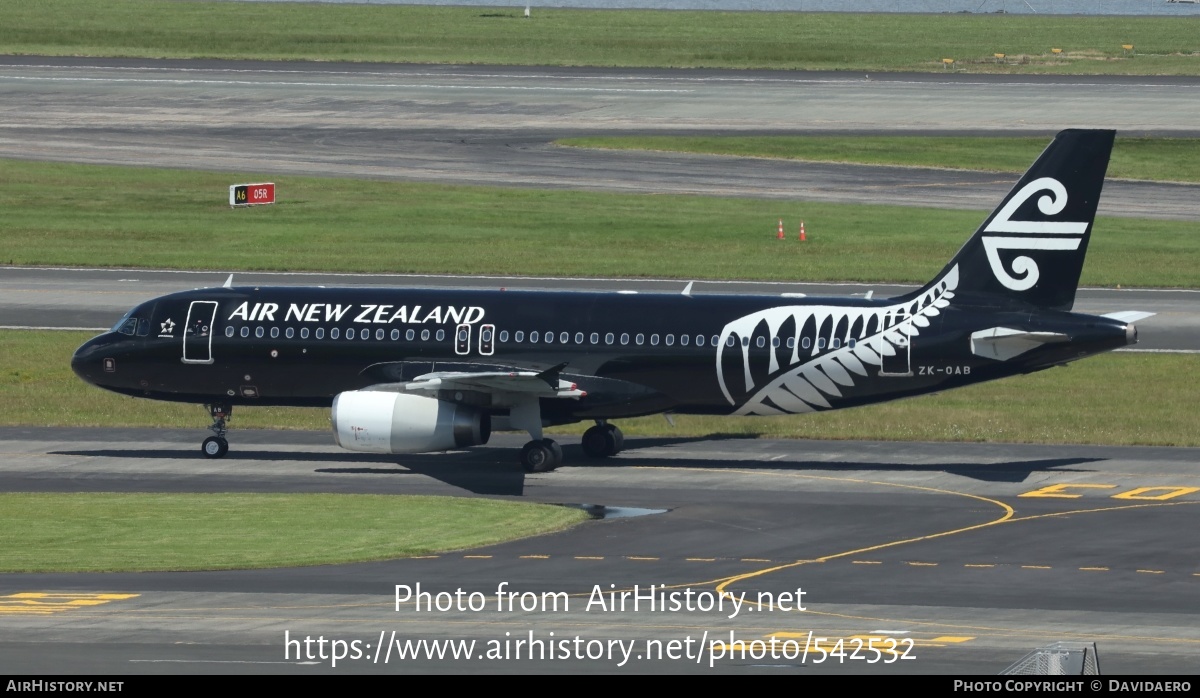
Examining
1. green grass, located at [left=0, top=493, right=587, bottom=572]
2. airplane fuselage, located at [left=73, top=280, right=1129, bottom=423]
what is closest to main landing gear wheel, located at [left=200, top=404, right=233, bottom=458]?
airplane fuselage, located at [left=73, top=280, right=1129, bottom=423]

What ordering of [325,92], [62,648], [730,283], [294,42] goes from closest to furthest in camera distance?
[62,648]
[730,283]
[325,92]
[294,42]

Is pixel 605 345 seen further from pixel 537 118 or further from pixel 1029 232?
pixel 537 118

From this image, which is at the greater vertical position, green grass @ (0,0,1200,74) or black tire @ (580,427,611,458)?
green grass @ (0,0,1200,74)

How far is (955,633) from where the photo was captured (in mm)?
29984

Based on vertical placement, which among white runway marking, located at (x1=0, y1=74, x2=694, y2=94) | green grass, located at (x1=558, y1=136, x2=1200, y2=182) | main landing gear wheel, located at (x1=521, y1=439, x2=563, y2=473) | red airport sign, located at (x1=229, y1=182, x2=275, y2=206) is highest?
white runway marking, located at (x1=0, y1=74, x2=694, y2=94)

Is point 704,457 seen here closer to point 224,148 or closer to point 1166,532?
point 1166,532

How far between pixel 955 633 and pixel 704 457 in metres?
20.5

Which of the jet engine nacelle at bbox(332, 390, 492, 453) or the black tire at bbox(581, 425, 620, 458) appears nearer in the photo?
the jet engine nacelle at bbox(332, 390, 492, 453)

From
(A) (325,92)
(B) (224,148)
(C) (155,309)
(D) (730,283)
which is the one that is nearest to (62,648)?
(C) (155,309)

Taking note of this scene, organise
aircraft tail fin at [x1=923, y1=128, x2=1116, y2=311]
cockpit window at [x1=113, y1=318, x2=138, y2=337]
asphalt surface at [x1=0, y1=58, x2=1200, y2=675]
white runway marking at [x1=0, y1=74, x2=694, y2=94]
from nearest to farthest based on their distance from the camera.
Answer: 1. asphalt surface at [x1=0, y1=58, x2=1200, y2=675]
2. aircraft tail fin at [x1=923, y1=128, x2=1116, y2=311]
3. cockpit window at [x1=113, y1=318, x2=138, y2=337]
4. white runway marking at [x1=0, y1=74, x2=694, y2=94]

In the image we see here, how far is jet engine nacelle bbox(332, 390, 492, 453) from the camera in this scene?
45.9 metres

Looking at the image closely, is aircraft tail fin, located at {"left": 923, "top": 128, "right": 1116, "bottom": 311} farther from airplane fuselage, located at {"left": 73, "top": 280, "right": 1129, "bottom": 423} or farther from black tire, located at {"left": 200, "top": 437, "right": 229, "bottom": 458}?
black tire, located at {"left": 200, "top": 437, "right": 229, "bottom": 458}

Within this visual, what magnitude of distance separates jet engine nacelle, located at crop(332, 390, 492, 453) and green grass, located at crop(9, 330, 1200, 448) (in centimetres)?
880
